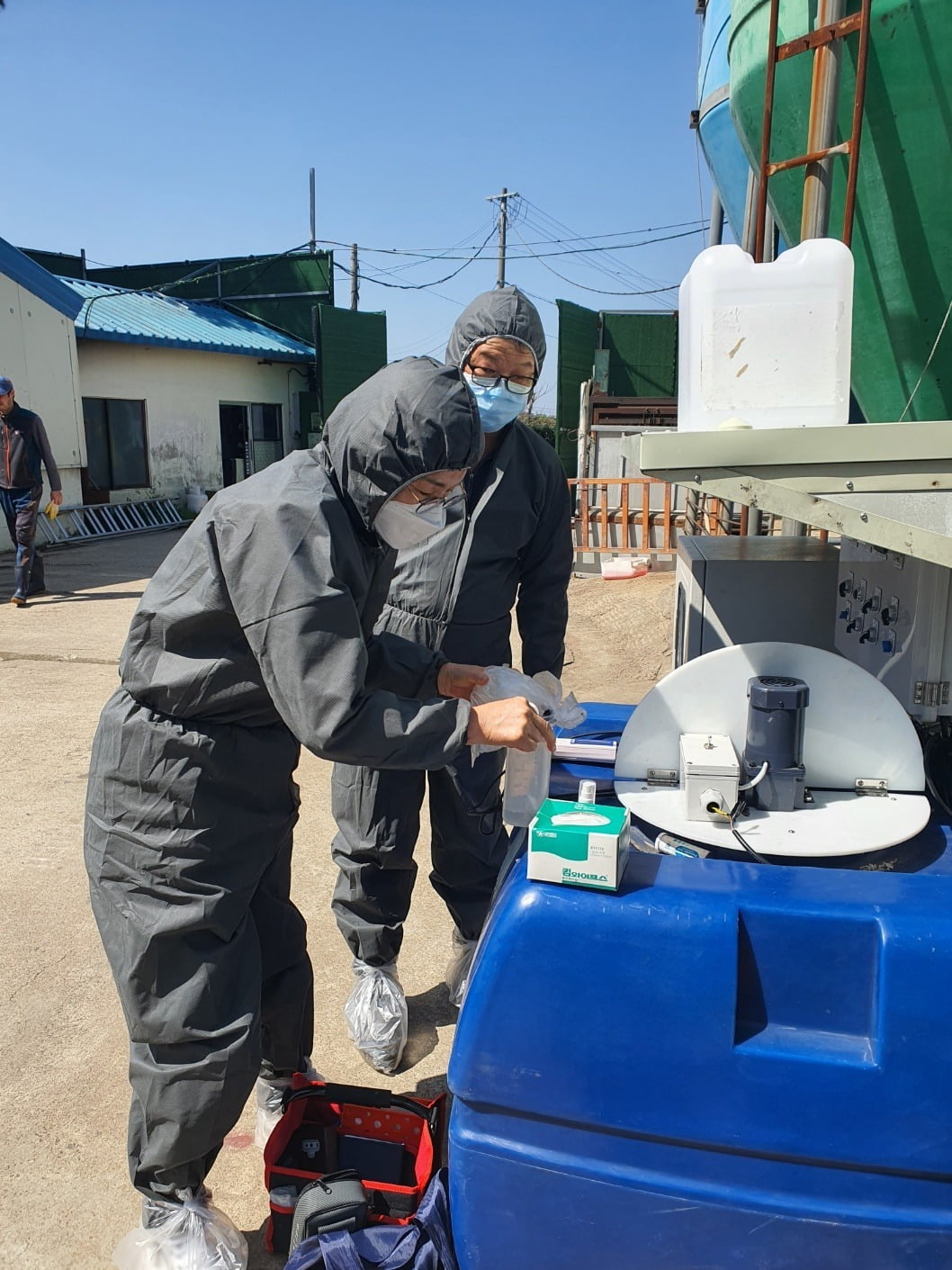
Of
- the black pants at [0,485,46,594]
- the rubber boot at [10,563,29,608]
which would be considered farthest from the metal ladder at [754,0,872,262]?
the rubber boot at [10,563,29,608]

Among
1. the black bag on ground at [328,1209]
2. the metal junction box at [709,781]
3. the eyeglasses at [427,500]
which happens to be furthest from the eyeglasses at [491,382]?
the black bag on ground at [328,1209]

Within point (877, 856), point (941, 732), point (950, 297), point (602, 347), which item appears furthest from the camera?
point (602, 347)

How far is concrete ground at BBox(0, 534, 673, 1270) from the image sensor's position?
190 cm

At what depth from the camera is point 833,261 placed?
1.59 metres

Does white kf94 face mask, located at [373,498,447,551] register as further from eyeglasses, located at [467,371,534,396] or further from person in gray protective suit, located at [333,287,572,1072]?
eyeglasses, located at [467,371,534,396]

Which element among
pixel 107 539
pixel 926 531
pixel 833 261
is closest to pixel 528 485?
pixel 833 261

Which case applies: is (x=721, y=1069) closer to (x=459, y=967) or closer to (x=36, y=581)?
(x=459, y=967)

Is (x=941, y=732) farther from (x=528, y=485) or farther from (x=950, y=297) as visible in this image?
(x=950, y=297)

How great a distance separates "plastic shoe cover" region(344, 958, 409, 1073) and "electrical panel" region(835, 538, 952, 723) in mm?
1384

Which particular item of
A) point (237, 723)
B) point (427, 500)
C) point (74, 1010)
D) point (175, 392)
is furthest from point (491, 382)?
point (175, 392)

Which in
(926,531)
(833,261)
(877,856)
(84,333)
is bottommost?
(877,856)

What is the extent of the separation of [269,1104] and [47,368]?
1126 cm

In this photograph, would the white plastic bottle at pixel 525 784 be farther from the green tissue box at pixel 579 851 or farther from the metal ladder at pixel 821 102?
the metal ladder at pixel 821 102

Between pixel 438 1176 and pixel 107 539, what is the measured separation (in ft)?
38.8
